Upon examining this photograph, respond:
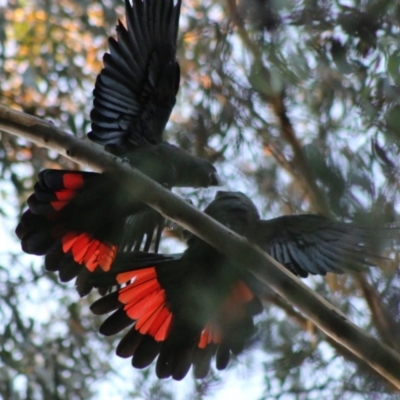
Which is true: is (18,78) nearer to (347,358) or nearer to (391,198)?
(347,358)

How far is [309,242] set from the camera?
96.3 inches

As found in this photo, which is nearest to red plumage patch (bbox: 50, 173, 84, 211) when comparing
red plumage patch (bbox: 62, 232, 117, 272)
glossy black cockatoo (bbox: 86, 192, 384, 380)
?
red plumage patch (bbox: 62, 232, 117, 272)

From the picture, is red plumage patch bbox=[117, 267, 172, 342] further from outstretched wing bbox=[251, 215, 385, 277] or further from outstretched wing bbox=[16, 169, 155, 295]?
outstretched wing bbox=[251, 215, 385, 277]

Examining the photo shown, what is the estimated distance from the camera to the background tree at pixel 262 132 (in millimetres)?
1705

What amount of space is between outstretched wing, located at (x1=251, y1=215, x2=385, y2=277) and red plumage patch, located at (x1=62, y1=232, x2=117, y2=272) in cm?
46

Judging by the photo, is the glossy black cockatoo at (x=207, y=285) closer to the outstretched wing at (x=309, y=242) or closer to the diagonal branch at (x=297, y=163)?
the outstretched wing at (x=309, y=242)

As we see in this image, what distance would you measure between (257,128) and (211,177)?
0.70 feet

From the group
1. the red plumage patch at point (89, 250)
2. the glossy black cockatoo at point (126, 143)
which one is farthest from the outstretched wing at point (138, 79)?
the red plumage patch at point (89, 250)

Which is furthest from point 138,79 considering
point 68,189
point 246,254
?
point 246,254

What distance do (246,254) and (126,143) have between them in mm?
697

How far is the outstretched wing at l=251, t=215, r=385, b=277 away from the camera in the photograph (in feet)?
7.68

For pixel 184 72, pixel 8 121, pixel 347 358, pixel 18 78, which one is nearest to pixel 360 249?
pixel 347 358

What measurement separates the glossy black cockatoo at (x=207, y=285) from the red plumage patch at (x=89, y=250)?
0.04 metres

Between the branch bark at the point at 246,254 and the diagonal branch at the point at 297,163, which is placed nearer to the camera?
the branch bark at the point at 246,254
